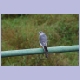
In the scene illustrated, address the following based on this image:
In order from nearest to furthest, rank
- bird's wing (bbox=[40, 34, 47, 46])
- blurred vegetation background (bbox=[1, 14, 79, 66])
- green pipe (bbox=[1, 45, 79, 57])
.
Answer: green pipe (bbox=[1, 45, 79, 57])
bird's wing (bbox=[40, 34, 47, 46])
blurred vegetation background (bbox=[1, 14, 79, 66])

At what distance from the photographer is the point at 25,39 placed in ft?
A: 14.7

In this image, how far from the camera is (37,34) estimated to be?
4445 millimetres

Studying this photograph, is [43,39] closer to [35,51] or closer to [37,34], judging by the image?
[37,34]

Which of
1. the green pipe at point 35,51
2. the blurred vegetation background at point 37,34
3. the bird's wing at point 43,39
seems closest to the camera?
the green pipe at point 35,51

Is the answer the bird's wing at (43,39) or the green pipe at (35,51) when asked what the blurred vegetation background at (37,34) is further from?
the green pipe at (35,51)

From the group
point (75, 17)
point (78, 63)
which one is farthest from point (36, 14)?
point (78, 63)

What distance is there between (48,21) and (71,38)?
1.38 feet

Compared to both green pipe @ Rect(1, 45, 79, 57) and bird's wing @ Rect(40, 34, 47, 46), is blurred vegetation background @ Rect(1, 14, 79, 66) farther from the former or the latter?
green pipe @ Rect(1, 45, 79, 57)

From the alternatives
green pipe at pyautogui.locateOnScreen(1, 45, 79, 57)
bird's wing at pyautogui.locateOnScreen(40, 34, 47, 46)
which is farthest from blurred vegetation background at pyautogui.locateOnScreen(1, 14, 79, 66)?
green pipe at pyautogui.locateOnScreen(1, 45, 79, 57)

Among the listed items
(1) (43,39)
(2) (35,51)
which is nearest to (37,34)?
(1) (43,39)

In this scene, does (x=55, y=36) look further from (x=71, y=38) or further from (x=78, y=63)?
(x=78, y=63)

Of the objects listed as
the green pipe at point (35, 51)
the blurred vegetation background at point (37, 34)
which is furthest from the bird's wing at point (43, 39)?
the green pipe at point (35, 51)

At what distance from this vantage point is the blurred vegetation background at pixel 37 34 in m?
4.43

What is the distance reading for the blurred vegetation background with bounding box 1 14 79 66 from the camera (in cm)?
443
